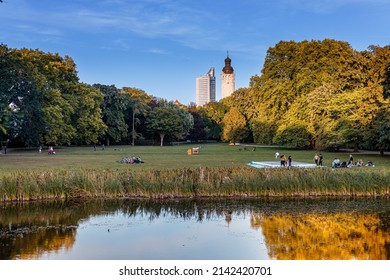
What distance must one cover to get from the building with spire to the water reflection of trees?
152305mm

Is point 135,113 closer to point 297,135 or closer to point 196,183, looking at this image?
point 297,135

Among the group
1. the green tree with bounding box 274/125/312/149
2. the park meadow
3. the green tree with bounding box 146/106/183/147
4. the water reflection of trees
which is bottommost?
the water reflection of trees

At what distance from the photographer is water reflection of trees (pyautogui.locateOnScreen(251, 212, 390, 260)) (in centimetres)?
1191

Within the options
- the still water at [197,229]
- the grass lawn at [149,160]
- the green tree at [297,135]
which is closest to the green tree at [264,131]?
the green tree at [297,135]

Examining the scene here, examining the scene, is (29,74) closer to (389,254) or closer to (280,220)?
(280,220)

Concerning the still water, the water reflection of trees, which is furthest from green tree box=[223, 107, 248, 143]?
the water reflection of trees

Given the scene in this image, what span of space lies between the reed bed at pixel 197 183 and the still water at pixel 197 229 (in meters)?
0.70

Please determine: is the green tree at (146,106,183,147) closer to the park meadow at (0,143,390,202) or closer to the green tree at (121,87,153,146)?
the green tree at (121,87,153,146)

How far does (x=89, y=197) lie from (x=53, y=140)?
3535 cm

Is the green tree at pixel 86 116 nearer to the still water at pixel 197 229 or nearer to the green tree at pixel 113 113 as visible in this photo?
the green tree at pixel 113 113

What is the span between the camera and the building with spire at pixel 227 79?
168 m

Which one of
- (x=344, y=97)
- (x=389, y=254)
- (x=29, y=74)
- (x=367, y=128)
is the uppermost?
(x=29, y=74)

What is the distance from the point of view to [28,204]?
18422 mm

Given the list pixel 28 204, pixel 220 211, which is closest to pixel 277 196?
pixel 220 211
